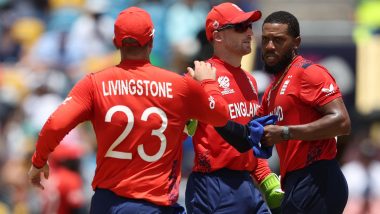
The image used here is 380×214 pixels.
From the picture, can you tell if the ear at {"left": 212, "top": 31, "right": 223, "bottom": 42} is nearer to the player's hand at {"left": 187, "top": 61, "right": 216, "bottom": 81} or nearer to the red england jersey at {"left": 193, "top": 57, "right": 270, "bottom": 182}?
the red england jersey at {"left": 193, "top": 57, "right": 270, "bottom": 182}

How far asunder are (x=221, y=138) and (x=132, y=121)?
0.98m

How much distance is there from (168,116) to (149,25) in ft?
2.15

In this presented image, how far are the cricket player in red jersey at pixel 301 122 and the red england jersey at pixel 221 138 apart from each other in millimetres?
260

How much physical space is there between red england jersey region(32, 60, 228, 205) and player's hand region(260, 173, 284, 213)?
3.33ft

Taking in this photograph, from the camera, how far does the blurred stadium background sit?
13.9 metres

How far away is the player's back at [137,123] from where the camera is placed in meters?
8.05

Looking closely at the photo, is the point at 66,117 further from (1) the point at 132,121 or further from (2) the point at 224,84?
(2) the point at 224,84

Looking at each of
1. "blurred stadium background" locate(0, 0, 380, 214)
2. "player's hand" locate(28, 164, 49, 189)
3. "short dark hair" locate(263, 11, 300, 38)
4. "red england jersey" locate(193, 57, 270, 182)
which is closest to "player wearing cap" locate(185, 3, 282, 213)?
"red england jersey" locate(193, 57, 270, 182)

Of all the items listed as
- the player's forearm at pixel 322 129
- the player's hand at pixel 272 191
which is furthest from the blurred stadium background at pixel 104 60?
the player's forearm at pixel 322 129

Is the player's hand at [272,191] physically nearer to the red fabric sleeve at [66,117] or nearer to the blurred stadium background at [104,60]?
the red fabric sleeve at [66,117]

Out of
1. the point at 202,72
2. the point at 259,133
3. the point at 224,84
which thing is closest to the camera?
the point at 259,133

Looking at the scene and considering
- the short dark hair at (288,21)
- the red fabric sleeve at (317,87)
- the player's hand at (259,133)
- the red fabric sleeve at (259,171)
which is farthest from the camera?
the red fabric sleeve at (259,171)

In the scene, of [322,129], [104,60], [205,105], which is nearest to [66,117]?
[205,105]

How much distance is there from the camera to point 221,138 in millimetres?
8773
